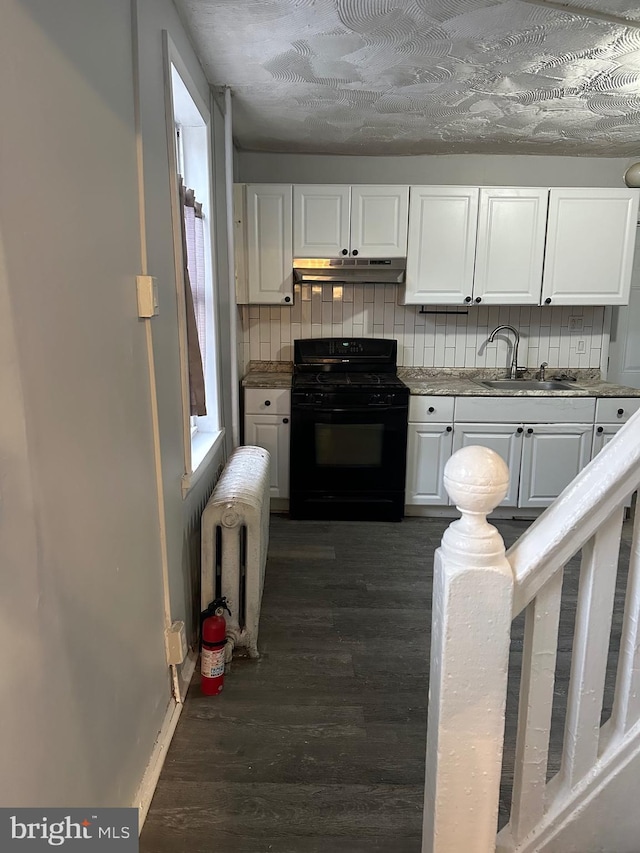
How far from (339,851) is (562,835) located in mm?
649

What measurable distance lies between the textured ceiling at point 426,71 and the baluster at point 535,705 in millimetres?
2009

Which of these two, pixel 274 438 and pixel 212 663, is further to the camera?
pixel 274 438

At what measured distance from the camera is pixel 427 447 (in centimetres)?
368

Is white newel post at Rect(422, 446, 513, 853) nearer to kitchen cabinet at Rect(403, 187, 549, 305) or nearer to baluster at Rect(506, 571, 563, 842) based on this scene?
baluster at Rect(506, 571, 563, 842)

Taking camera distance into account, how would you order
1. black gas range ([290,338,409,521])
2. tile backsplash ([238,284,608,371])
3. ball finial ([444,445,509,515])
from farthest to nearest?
1. tile backsplash ([238,284,608,371])
2. black gas range ([290,338,409,521])
3. ball finial ([444,445,509,515])

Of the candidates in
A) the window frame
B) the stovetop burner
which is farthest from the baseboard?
the stovetop burner

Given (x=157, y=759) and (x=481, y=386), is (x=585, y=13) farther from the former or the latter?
(x=157, y=759)

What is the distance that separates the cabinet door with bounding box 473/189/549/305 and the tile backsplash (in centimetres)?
31

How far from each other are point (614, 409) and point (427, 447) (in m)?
1.21

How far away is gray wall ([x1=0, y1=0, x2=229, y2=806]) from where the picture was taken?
888 millimetres

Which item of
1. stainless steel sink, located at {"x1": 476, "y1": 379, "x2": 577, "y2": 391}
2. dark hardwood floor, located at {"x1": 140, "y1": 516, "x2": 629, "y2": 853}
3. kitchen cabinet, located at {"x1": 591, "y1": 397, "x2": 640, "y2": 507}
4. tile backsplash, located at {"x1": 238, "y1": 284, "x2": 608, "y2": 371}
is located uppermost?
tile backsplash, located at {"x1": 238, "y1": 284, "x2": 608, "y2": 371}

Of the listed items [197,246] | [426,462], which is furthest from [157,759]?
[426,462]

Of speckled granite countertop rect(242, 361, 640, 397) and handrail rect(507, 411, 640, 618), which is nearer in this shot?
handrail rect(507, 411, 640, 618)

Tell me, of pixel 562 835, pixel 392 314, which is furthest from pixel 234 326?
pixel 562 835
